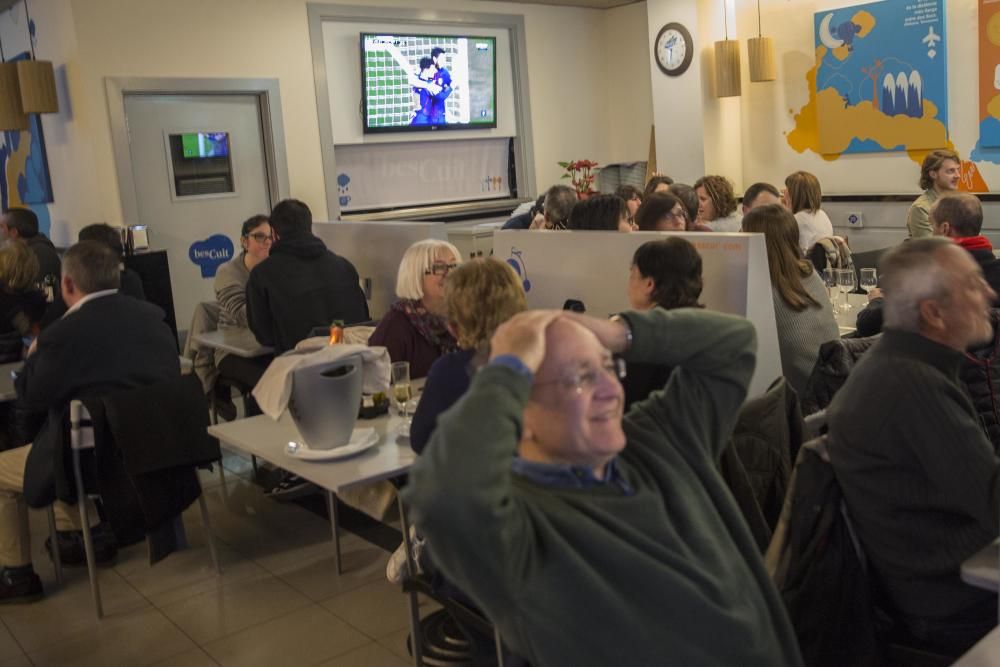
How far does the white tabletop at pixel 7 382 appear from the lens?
13.6 ft

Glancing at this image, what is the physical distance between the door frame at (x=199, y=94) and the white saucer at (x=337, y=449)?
4.26 m

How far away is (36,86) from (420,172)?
3.05 meters

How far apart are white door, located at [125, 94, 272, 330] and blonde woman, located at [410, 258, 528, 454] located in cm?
466

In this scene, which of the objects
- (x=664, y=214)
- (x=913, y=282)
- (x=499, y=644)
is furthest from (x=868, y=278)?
(x=499, y=644)

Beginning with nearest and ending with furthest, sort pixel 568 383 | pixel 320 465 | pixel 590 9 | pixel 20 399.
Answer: pixel 568 383
pixel 320 465
pixel 20 399
pixel 590 9

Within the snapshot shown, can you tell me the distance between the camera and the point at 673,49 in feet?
27.2

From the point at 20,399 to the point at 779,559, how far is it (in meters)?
2.83

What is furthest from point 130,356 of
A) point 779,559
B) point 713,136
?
point 713,136

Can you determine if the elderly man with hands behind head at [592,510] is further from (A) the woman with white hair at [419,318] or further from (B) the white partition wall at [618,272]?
(A) the woman with white hair at [419,318]

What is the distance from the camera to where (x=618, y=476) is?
1.64 meters

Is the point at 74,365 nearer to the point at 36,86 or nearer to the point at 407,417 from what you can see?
the point at 407,417

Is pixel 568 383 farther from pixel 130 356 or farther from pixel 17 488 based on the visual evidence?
pixel 17 488

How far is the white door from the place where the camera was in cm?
683

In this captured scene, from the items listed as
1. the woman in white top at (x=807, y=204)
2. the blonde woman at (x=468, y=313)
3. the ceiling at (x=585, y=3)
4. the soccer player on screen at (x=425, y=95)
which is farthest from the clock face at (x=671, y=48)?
the blonde woman at (x=468, y=313)
